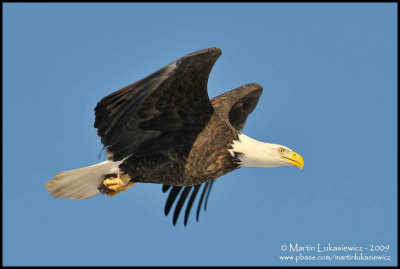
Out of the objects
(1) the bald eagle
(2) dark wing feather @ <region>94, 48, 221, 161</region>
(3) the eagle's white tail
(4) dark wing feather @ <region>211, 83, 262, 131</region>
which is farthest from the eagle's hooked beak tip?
(3) the eagle's white tail

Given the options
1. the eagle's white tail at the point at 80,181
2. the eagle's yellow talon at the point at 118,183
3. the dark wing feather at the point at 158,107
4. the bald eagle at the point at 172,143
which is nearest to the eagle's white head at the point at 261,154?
the bald eagle at the point at 172,143

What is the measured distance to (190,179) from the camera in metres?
8.25

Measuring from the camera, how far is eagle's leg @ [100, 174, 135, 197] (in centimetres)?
855

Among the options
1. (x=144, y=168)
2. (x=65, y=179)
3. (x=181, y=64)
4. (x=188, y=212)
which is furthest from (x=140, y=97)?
(x=188, y=212)

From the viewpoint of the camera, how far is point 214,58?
7363mm

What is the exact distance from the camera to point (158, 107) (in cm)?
774

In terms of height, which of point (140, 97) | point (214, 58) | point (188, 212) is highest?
point (214, 58)

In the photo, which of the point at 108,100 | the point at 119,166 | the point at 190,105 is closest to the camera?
the point at 108,100

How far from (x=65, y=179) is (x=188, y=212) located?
5.47ft

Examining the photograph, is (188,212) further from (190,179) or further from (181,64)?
(181,64)

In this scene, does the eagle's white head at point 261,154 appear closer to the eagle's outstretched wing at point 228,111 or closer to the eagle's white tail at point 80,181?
the eagle's outstretched wing at point 228,111

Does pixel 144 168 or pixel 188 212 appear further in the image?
pixel 188 212

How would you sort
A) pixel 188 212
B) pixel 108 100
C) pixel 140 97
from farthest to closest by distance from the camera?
pixel 188 212, pixel 108 100, pixel 140 97

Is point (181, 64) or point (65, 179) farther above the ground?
point (181, 64)
